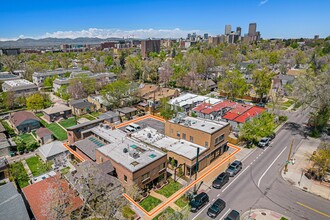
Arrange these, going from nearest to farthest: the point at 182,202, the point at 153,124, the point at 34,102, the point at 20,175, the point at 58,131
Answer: the point at 182,202
the point at 20,175
the point at 153,124
the point at 58,131
the point at 34,102

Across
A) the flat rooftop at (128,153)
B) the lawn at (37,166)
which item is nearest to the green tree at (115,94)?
the flat rooftop at (128,153)

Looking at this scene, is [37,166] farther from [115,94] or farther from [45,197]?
[115,94]

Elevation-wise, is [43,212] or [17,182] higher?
[43,212]

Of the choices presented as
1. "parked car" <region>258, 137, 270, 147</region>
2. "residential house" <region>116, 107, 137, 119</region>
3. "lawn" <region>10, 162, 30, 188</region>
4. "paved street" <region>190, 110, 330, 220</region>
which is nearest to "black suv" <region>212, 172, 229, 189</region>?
"paved street" <region>190, 110, 330, 220</region>

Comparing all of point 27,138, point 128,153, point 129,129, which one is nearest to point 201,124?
point 128,153

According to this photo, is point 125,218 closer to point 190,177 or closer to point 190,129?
point 190,177

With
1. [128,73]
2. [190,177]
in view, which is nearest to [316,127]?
[190,177]
